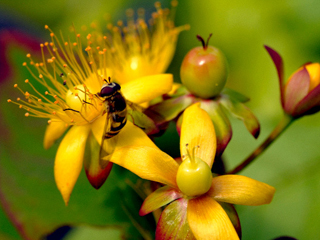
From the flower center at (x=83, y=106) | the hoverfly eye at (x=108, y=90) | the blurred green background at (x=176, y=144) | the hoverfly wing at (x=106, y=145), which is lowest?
the blurred green background at (x=176, y=144)

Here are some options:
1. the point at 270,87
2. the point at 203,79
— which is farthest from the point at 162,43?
the point at 270,87

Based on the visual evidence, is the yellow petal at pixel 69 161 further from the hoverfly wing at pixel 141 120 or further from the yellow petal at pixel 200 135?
the yellow petal at pixel 200 135

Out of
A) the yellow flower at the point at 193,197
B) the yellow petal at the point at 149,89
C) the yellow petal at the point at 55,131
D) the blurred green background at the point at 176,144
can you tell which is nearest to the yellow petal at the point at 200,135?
the yellow flower at the point at 193,197

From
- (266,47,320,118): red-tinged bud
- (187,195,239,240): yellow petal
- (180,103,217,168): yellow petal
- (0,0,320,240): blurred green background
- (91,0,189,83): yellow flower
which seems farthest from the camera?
(91,0,189,83): yellow flower

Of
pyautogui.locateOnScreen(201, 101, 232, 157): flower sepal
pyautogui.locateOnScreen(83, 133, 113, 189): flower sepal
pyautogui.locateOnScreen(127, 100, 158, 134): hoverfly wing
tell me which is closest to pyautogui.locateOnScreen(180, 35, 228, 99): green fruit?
pyautogui.locateOnScreen(201, 101, 232, 157): flower sepal

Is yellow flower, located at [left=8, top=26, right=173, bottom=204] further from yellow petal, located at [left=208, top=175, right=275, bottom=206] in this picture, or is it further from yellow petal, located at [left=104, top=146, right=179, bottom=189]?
yellow petal, located at [left=208, top=175, right=275, bottom=206]

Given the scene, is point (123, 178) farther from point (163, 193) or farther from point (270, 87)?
point (270, 87)
